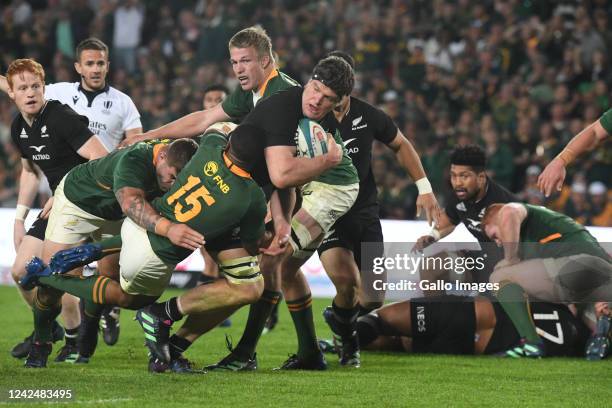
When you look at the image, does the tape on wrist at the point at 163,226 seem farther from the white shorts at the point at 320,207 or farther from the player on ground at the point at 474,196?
the player on ground at the point at 474,196

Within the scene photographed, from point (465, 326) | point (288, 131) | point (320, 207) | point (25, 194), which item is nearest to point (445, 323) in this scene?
point (465, 326)

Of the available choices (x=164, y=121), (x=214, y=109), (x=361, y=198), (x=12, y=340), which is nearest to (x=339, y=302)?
(x=361, y=198)

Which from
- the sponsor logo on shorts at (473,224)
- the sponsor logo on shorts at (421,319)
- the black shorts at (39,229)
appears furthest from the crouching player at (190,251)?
the sponsor logo on shorts at (473,224)

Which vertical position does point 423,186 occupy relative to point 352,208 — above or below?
above

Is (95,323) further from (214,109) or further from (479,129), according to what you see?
(479,129)

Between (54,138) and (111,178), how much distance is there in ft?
3.45

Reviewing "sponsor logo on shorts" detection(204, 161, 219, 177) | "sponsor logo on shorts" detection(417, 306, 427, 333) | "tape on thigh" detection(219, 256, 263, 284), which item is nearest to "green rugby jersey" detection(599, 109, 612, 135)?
"sponsor logo on shorts" detection(417, 306, 427, 333)

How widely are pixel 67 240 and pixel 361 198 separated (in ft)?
8.13

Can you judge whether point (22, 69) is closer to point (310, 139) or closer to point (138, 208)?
point (138, 208)

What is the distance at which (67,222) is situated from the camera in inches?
315

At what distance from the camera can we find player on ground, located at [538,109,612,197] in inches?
291

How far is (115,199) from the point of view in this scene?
786 cm

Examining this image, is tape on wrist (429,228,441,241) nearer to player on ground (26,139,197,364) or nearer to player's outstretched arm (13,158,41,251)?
player on ground (26,139,197,364)

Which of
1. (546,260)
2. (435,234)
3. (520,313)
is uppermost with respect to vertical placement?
(435,234)
